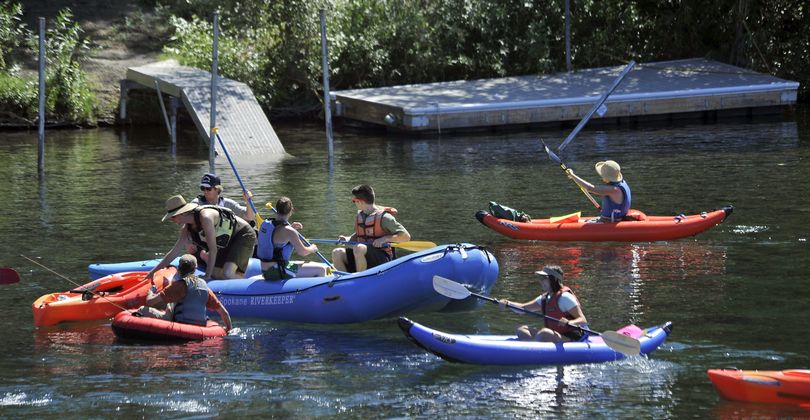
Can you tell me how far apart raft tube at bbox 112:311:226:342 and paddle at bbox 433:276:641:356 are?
2.18 m

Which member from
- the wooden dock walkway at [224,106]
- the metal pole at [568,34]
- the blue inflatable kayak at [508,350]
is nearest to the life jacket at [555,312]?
the blue inflatable kayak at [508,350]

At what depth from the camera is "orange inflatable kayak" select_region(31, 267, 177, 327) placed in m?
11.4

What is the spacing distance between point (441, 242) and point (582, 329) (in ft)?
16.3

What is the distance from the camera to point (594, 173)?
19516 mm

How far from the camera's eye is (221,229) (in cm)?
1166

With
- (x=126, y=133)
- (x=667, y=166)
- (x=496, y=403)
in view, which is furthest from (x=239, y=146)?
(x=496, y=403)

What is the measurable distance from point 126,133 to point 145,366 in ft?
56.8

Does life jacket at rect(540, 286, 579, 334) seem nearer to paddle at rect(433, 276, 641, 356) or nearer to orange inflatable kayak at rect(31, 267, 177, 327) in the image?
paddle at rect(433, 276, 641, 356)

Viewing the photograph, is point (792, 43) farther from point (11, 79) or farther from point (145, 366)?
point (145, 366)

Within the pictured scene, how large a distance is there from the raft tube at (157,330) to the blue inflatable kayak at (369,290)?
72 centimetres

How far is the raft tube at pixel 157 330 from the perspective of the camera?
10.6 meters

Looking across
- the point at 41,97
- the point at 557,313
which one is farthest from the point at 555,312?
the point at 41,97

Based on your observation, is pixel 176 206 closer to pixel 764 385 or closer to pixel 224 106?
pixel 764 385

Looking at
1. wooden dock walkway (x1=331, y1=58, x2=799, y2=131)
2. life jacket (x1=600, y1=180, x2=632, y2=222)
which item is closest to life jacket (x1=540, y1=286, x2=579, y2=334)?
life jacket (x1=600, y1=180, x2=632, y2=222)
